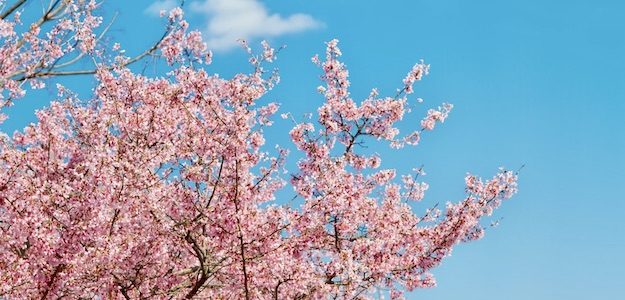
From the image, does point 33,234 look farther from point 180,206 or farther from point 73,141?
point 73,141

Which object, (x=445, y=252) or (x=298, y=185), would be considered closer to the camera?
(x=298, y=185)

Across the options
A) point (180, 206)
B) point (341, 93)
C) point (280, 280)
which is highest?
point (341, 93)

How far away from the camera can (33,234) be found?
872 cm

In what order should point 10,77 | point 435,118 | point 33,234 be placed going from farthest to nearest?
point 435,118, point 10,77, point 33,234

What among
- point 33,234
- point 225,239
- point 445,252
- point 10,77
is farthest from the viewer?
point 445,252

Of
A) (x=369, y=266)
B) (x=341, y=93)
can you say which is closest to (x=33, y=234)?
(x=369, y=266)

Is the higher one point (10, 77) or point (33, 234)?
point (10, 77)

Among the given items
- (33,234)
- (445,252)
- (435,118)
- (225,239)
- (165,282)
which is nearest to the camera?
(33,234)

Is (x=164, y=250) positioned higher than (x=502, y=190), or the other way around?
(x=502, y=190)

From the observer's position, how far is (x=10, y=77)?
12227mm

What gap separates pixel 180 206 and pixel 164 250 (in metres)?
0.69

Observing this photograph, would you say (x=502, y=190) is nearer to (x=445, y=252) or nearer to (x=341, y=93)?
(x=445, y=252)

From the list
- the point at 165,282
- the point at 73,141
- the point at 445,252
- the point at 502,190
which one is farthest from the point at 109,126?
the point at 502,190

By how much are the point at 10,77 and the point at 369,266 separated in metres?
6.97
